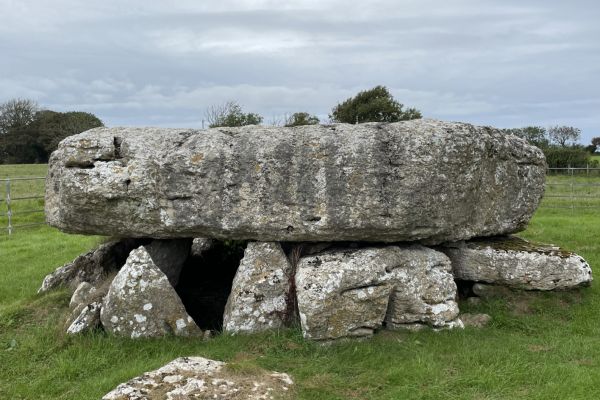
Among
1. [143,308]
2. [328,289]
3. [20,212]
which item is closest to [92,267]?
[143,308]

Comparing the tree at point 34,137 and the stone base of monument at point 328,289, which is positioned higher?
the tree at point 34,137

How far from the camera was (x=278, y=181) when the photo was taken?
25.8ft

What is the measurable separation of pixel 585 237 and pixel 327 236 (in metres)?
9.47

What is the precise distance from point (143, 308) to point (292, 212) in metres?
2.42

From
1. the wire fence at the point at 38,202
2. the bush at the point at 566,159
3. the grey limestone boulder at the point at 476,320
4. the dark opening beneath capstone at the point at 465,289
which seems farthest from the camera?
the bush at the point at 566,159

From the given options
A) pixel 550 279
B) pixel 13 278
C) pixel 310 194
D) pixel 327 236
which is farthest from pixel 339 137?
pixel 13 278

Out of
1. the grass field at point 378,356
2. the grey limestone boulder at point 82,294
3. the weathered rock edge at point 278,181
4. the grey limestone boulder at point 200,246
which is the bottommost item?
the grass field at point 378,356

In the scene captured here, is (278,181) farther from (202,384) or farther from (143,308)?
(202,384)

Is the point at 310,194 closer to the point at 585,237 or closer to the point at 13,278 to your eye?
the point at 13,278

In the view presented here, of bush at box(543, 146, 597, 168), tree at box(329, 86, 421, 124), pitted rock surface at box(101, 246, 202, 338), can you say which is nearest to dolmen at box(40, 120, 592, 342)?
pitted rock surface at box(101, 246, 202, 338)

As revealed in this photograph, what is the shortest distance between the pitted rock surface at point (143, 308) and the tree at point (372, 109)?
722 inches

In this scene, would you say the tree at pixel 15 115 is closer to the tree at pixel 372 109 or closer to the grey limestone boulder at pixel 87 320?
the tree at pixel 372 109

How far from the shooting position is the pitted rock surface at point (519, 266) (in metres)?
8.98

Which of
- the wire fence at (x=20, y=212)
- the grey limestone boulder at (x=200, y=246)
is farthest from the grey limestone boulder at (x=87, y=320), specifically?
the wire fence at (x=20, y=212)
